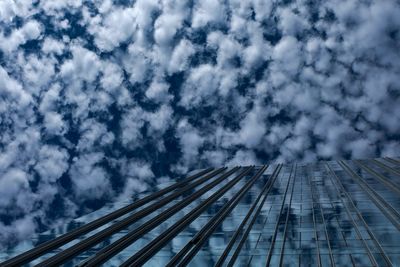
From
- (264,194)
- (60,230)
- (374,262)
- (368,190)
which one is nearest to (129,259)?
(60,230)

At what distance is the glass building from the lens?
22188 mm

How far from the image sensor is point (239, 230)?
28.4 meters

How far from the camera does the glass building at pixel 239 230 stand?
2219cm

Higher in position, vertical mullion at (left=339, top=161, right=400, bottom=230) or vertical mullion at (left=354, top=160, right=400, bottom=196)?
vertical mullion at (left=354, top=160, right=400, bottom=196)

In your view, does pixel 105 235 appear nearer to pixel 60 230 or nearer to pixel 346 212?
pixel 60 230

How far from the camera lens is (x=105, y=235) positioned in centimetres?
2788

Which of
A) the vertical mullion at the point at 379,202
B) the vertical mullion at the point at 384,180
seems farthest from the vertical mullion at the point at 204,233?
the vertical mullion at the point at 384,180

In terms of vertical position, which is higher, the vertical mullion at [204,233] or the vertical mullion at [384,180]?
the vertical mullion at [384,180]

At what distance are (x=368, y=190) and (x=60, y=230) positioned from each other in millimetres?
26726

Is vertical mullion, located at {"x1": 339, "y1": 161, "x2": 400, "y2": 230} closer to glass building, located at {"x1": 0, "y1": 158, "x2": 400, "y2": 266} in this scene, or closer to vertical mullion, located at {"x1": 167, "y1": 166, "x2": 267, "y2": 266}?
glass building, located at {"x1": 0, "y1": 158, "x2": 400, "y2": 266}

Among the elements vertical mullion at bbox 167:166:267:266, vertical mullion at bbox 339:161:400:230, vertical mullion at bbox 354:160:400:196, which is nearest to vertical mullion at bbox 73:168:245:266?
vertical mullion at bbox 167:166:267:266

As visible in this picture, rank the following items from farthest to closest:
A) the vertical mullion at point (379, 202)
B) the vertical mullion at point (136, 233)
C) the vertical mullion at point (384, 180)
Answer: the vertical mullion at point (384, 180)
the vertical mullion at point (379, 202)
the vertical mullion at point (136, 233)

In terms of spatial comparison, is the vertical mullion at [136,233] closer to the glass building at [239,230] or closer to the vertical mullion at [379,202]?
the glass building at [239,230]

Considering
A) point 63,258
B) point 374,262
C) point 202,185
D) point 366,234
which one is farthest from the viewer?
point 202,185
